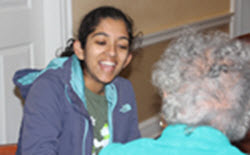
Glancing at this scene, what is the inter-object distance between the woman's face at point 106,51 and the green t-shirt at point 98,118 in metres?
0.06

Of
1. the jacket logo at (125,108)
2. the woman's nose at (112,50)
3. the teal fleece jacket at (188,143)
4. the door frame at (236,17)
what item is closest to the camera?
the teal fleece jacket at (188,143)

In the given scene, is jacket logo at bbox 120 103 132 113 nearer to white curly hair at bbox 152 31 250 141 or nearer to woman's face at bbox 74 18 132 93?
woman's face at bbox 74 18 132 93

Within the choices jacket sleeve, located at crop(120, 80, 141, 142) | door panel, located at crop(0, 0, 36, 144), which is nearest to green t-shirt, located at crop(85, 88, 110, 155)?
jacket sleeve, located at crop(120, 80, 141, 142)

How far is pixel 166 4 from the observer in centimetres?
366

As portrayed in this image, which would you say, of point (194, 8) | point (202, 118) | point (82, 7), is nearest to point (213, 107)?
point (202, 118)

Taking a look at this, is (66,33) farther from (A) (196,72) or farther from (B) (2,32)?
(A) (196,72)

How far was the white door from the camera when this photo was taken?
2.50 meters

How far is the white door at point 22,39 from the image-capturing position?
98.5 inches

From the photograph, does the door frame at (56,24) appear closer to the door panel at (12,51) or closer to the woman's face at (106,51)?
the door panel at (12,51)

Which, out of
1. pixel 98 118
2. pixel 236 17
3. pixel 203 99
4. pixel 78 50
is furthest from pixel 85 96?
pixel 236 17

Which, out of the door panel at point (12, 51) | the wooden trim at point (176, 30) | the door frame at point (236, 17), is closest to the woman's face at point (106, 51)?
the door panel at point (12, 51)

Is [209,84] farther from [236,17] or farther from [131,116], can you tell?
[236,17]

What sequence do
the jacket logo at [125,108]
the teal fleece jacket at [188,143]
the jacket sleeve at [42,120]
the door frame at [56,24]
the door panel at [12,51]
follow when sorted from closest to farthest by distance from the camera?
the teal fleece jacket at [188,143] < the jacket sleeve at [42,120] < the jacket logo at [125,108] < the door panel at [12,51] < the door frame at [56,24]

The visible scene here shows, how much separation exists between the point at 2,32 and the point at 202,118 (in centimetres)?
172
